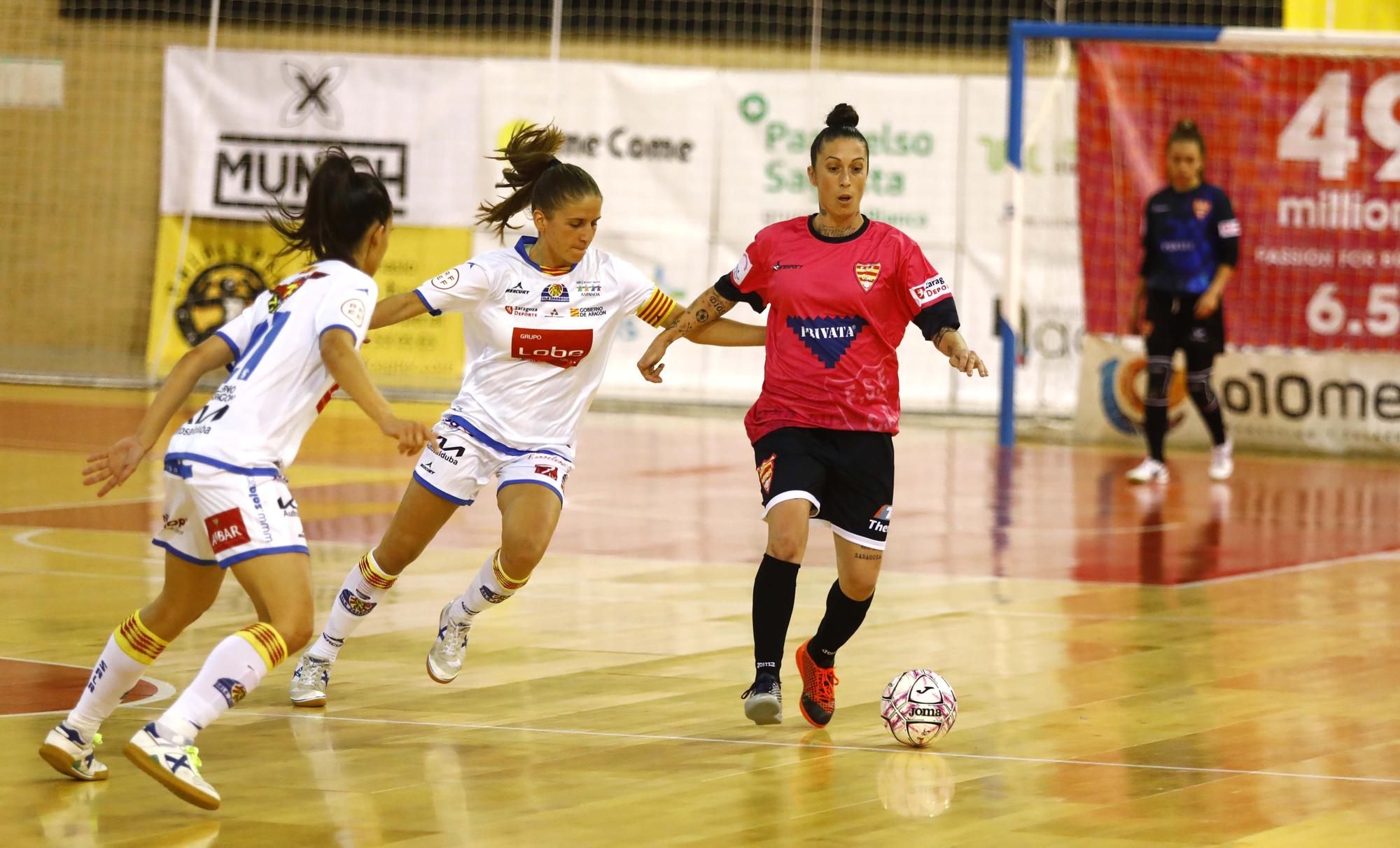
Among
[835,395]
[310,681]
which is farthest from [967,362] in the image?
[310,681]

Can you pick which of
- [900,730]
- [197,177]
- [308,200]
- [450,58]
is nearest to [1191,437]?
[450,58]

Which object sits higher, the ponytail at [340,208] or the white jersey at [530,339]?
the ponytail at [340,208]

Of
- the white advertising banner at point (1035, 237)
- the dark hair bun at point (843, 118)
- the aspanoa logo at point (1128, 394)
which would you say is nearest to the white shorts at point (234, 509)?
the dark hair bun at point (843, 118)

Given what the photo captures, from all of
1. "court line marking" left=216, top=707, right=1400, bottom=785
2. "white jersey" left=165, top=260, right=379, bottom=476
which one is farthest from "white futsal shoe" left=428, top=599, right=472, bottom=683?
"white jersey" left=165, top=260, right=379, bottom=476

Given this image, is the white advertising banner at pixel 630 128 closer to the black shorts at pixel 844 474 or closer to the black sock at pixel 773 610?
the black shorts at pixel 844 474

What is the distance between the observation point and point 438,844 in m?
4.93

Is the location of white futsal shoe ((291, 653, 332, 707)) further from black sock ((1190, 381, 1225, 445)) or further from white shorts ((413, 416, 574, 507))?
black sock ((1190, 381, 1225, 445))

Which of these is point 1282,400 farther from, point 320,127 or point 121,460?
point 121,460

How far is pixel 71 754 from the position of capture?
5.44 metres

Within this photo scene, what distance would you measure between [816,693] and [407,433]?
206 cm

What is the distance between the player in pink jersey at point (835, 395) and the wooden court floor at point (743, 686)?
15.4 inches

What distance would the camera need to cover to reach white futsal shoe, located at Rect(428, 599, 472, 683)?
278 inches

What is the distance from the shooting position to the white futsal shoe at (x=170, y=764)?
4.95m

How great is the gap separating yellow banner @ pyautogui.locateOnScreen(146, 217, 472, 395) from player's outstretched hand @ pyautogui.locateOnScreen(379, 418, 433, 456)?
1541 centimetres
